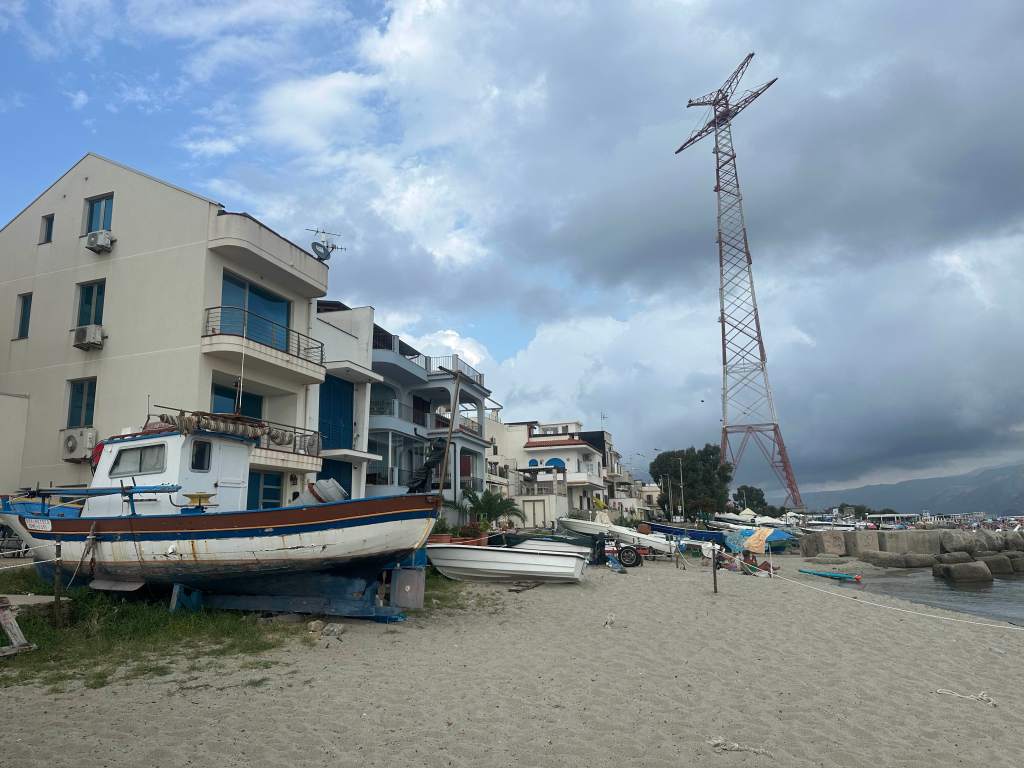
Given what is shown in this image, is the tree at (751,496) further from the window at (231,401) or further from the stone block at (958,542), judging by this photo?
the window at (231,401)

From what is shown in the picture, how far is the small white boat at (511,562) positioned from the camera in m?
16.7

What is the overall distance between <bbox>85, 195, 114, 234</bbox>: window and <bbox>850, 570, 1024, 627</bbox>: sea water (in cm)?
2714

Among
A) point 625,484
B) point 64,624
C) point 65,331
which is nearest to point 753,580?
point 64,624

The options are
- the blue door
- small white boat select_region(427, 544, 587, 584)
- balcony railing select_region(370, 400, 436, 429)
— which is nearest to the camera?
small white boat select_region(427, 544, 587, 584)

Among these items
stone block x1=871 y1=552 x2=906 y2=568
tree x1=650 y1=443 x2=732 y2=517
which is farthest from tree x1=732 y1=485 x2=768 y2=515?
stone block x1=871 y1=552 x2=906 y2=568

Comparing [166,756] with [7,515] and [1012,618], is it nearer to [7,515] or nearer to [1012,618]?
[7,515]

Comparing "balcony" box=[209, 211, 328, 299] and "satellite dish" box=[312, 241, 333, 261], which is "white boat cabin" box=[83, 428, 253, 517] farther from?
"satellite dish" box=[312, 241, 333, 261]

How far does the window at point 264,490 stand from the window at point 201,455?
306 inches

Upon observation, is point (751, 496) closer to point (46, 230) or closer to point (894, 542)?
point (894, 542)

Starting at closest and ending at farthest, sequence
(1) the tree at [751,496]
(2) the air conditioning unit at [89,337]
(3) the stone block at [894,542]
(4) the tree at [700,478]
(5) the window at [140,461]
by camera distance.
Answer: (5) the window at [140,461] < (2) the air conditioning unit at [89,337] < (3) the stone block at [894,542] < (4) the tree at [700,478] < (1) the tree at [751,496]

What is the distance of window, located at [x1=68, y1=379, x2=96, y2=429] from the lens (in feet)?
62.1

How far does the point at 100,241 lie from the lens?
19.4 metres

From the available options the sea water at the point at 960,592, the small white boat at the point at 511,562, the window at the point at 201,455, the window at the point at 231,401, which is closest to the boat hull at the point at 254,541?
the window at the point at 201,455

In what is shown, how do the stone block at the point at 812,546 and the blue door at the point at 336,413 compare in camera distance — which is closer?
the blue door at the point at 336,413
